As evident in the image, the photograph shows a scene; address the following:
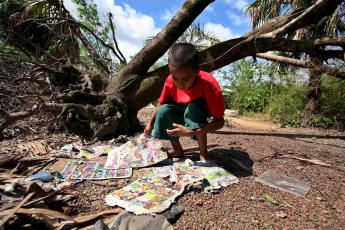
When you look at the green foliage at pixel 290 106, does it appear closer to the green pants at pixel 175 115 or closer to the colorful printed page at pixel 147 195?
the green pants at pixel 175 115

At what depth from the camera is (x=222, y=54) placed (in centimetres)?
457

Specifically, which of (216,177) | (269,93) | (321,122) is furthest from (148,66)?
(269,93)

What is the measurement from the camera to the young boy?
8.00ft

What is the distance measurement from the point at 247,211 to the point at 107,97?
271cm

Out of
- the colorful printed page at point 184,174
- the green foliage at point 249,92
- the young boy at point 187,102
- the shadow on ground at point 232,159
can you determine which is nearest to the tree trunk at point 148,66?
the young boy at point 187,102

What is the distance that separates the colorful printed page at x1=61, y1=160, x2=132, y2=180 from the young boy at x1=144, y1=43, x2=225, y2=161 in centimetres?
47

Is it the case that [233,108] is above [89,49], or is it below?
below

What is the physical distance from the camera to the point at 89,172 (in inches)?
106

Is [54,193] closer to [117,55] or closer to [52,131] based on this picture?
[52,131]

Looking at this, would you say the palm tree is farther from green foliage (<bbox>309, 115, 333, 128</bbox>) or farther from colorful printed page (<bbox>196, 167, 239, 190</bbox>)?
colorful printed page (<bbox>196, 167, 239, 190</bbox>)

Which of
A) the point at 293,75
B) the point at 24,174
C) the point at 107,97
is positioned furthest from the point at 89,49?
the point at 293,75

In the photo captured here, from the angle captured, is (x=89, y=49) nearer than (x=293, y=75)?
Yes

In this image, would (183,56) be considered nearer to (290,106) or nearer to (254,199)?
(254,199)

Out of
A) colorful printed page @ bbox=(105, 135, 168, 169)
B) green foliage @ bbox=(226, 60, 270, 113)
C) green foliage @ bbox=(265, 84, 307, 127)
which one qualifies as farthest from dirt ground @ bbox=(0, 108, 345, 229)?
green foliage @ bbox=(226, 60, 270, 113)
